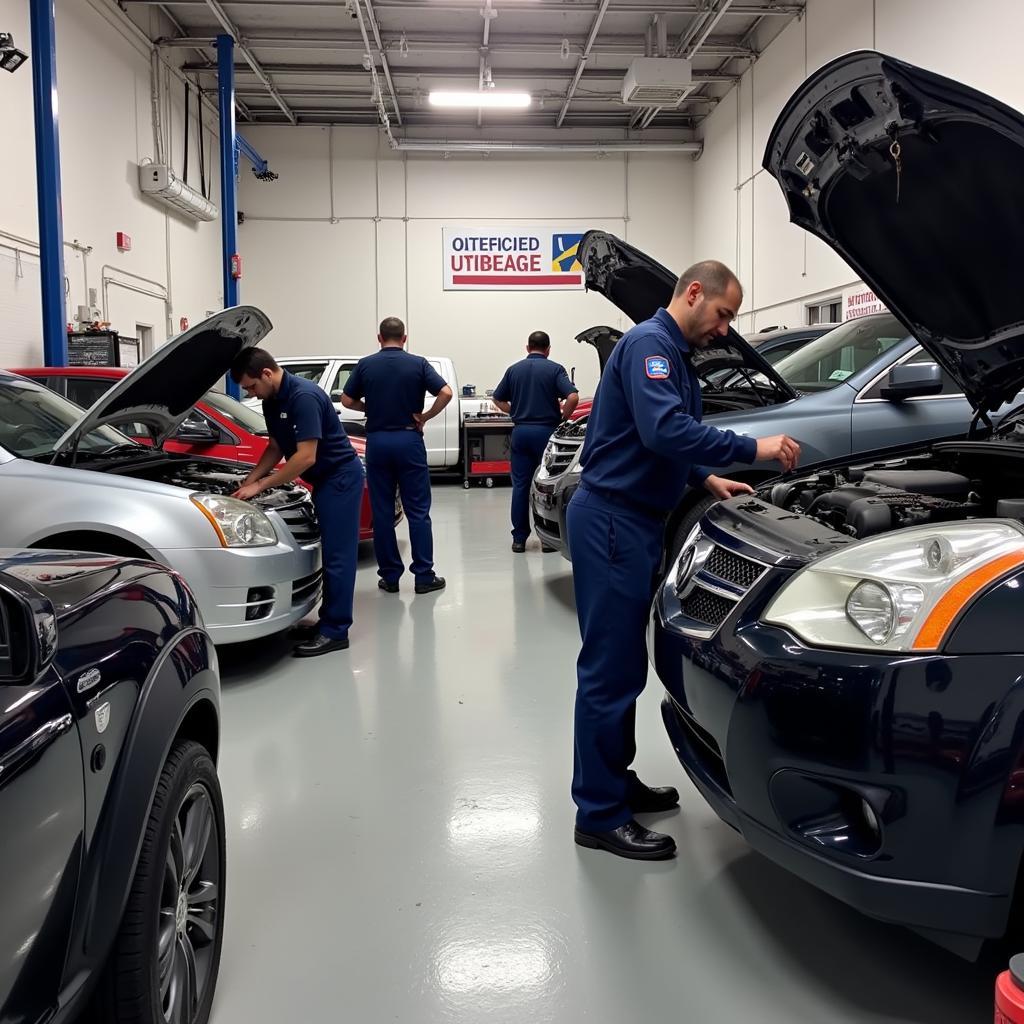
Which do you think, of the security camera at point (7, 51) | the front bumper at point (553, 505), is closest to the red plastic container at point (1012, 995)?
the front bumper at point (553, 505)

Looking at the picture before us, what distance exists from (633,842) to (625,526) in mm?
816

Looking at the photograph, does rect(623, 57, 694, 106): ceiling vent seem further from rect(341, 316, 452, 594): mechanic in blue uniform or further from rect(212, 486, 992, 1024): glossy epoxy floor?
rect(212, 486, 992, 1024): glossy epoxy floor

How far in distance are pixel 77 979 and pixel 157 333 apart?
37.5 ft

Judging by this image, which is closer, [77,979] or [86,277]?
[77,979]

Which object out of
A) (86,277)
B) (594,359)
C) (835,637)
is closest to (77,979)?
(835,637)

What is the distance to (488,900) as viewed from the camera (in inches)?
82.7

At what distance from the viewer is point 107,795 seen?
3.80 ft

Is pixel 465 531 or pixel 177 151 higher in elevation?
pixel 177 151

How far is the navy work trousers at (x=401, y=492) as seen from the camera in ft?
17.1

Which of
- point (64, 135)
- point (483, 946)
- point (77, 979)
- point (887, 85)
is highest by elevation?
point (64, 135)

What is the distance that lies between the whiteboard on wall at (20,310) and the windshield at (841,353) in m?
6.50

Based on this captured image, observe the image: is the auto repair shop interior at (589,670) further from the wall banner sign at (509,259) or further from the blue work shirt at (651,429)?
the wall banner sign at (509,259)

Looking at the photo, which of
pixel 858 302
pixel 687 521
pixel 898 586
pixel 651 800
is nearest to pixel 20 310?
pixel 687 521

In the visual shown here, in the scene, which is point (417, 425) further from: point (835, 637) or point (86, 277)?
point (86, 277)
